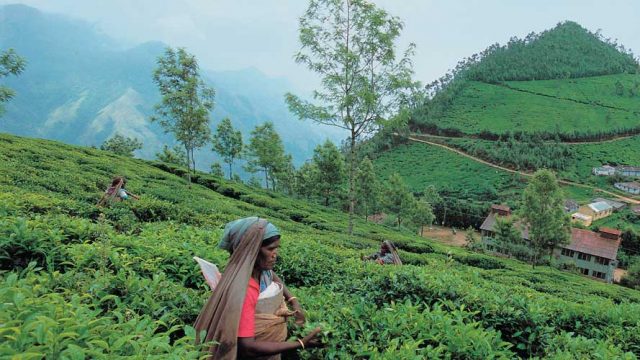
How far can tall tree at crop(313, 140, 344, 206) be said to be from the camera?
3941 centimetres

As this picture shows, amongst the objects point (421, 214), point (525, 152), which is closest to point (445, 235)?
point (421, 214)

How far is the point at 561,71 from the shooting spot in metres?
115

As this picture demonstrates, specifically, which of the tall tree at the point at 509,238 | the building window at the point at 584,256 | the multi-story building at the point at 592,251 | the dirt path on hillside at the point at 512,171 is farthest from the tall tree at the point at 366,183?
the dirt path on hillside at the point at 512,171

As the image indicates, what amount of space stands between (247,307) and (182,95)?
20.3m

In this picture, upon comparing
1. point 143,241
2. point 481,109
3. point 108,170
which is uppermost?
point 481,109

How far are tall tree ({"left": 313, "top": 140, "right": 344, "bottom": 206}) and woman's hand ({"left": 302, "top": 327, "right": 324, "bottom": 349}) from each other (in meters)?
36.3

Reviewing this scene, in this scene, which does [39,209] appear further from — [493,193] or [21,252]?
[493,193]

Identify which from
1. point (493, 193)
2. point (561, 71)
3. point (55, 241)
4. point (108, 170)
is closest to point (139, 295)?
point (55, 241)

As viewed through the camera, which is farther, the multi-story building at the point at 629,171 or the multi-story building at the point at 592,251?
the multi-story building at the point at 629,171

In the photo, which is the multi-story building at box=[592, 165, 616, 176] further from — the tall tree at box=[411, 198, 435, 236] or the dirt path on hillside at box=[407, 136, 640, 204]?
the tall tree at box=[411, 198, 435, 236]

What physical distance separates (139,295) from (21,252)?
1.79 metres

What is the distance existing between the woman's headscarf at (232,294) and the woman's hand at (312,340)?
0.60 meters

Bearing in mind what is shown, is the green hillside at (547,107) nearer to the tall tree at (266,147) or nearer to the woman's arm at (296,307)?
the tall tree at (266,147)

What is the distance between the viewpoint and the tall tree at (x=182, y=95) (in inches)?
821
